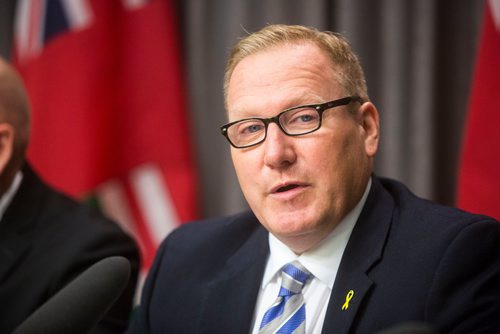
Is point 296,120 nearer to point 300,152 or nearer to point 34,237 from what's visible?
point 300,152

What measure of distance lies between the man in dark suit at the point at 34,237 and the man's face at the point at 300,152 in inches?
27.2

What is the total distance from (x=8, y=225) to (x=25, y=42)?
1223 mm

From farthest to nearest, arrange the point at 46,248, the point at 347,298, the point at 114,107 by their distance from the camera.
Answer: the point at 114,107 < the point at 46,248 < the point at 347,298

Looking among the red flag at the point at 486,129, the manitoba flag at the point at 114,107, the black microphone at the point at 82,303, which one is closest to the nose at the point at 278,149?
the black microphone at the point at 82,303

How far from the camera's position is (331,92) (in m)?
1.72

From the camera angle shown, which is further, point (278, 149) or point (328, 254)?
point (328, 254)

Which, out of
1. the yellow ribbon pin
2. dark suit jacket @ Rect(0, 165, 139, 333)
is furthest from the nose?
dark suit jacket @ Rect(0, 165, 139, 333)

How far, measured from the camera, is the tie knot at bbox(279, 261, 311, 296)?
5.64 feet

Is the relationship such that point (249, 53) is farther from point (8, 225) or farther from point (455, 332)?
point (8, 225)

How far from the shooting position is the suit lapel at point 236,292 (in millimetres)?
1809

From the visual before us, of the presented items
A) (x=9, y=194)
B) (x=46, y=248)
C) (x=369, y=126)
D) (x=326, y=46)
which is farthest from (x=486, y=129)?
(x=9, y=194)

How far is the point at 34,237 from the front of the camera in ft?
7.30

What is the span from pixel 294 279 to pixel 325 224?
168 millimetres

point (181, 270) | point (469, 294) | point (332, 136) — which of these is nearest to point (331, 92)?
point (332, 136)
